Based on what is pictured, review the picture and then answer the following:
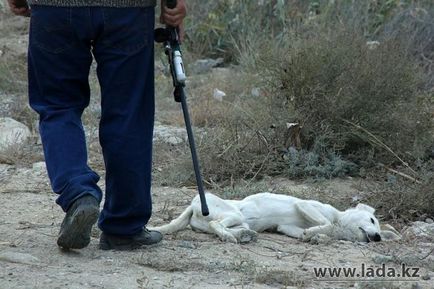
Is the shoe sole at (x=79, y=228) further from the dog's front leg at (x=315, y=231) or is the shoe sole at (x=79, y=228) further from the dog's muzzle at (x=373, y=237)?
the dog's muzzle at (x=373, y=237)

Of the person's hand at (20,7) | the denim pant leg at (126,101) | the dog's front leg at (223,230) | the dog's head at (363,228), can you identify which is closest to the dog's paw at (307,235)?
the dog's head at (363,228)

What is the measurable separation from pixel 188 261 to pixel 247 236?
1.63ft

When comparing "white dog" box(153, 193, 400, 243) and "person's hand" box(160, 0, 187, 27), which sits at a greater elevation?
"person's hand" box(160, 0, 187, 27)

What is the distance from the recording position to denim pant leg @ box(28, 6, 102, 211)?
13.4 ft

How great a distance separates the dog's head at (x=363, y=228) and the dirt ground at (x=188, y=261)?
0.07 m

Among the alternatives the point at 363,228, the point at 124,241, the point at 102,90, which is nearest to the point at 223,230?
the point at 124,241

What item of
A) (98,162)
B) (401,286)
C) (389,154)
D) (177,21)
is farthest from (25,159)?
(401,286)

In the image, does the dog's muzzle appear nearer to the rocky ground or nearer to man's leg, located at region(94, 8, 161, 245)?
the rocky ground

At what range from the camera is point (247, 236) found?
4617mm

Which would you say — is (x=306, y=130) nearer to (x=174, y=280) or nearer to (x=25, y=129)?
(x=25, y=129)

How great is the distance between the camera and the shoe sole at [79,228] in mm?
4039

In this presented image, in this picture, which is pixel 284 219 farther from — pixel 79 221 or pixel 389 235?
pixel 79 221

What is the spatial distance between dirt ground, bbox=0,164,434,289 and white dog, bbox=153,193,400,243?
65 mm

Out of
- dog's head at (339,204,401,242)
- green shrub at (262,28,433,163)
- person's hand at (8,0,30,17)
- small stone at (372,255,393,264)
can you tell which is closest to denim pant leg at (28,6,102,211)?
person's hand at (8,0,30,17)
